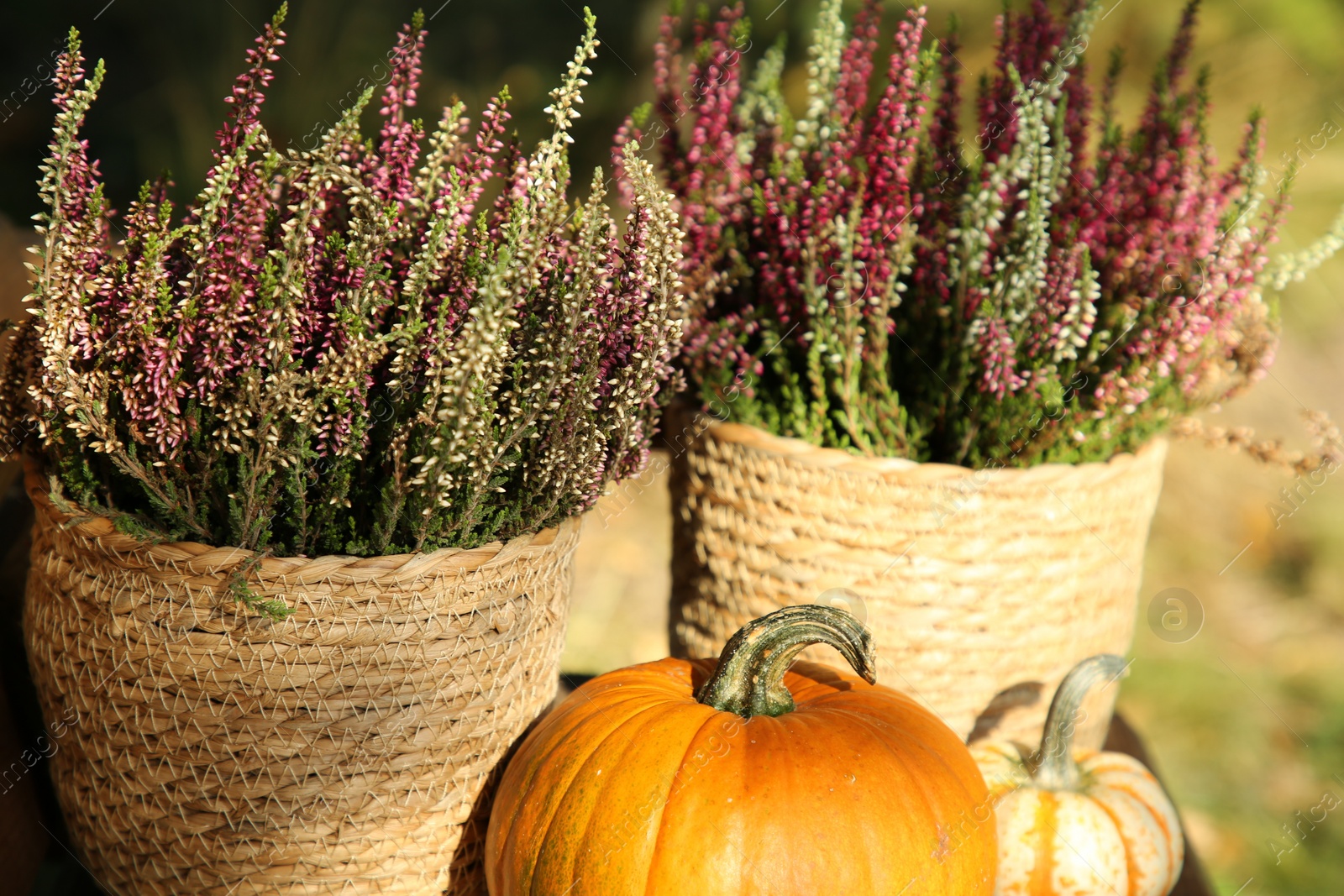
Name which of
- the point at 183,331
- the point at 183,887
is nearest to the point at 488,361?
the point at 183,331

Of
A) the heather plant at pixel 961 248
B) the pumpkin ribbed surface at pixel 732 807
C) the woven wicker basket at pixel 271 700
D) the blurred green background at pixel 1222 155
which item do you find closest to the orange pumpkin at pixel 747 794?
the pumpkin ribbed surface at pixel 732 807

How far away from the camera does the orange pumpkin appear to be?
2.97 ft

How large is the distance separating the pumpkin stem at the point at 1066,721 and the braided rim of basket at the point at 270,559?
644mm

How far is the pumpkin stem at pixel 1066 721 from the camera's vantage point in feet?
3.78

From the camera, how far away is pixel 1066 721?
45.6 inches

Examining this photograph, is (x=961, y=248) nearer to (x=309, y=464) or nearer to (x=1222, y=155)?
(x=309, y=464)

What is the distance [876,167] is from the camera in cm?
118

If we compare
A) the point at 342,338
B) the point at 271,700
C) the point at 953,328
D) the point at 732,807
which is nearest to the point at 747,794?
the point at 732,807

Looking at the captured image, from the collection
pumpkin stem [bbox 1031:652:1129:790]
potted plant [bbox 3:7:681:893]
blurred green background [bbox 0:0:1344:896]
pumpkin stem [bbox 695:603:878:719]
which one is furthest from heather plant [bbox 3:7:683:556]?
blurred green background [bbox 0:0:1344:896]

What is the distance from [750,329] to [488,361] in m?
0.50

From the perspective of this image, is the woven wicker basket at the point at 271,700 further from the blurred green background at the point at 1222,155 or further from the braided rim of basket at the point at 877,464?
the blurred green background at the point at 1222,155

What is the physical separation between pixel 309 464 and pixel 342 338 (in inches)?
5.5

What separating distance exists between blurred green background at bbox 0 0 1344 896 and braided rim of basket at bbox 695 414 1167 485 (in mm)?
1571

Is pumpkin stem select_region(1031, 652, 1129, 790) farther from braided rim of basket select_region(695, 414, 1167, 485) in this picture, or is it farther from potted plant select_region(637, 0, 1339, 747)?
Answer: braided rim of basket select_region(695, 414, 1167, 485)
